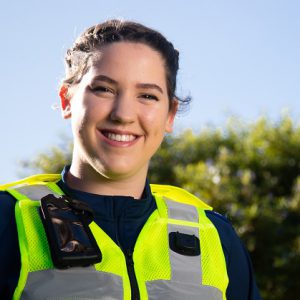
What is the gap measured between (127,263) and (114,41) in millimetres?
866

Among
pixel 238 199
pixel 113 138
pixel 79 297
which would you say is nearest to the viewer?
pixel 79 297

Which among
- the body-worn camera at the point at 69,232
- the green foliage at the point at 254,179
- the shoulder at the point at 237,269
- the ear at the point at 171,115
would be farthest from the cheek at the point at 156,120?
the green foliage at the point at 254,179

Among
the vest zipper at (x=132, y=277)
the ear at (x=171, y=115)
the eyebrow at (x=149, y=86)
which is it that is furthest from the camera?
the ear at (x=171, y=115)

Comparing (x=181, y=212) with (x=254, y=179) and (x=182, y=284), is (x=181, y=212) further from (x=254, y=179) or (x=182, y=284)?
(x=254, y=179)

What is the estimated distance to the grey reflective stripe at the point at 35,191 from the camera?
2.91 metres

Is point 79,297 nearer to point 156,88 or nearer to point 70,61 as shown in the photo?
point 156,88

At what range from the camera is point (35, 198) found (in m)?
2.90

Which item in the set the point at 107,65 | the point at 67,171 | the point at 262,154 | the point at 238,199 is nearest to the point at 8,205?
the point at 67,171

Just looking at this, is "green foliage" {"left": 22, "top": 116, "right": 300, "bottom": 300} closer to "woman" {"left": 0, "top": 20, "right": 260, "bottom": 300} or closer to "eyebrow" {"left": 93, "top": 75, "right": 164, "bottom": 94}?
"woman" {"left": 0, "top": 20, "right": 260, "bottom": 300}

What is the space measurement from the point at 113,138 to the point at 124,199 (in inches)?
9.7

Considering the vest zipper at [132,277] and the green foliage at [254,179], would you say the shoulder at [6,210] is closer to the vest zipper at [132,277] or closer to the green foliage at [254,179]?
the vest zipper at [132,277]

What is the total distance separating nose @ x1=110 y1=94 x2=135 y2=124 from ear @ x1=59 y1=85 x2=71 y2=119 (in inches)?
11.5

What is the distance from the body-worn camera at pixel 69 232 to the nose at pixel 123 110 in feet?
1.14

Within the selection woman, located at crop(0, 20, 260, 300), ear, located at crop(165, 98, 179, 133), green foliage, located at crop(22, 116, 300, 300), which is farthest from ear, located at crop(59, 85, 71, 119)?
green foliage, located at crop(22, 116, 300, 300)
